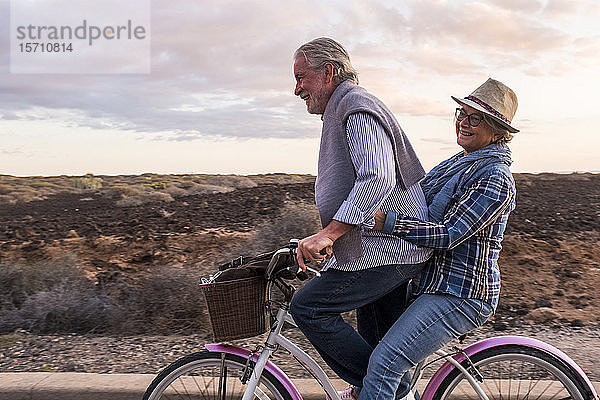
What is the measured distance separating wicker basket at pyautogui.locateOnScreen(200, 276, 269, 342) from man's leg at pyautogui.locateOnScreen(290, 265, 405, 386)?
15 cm

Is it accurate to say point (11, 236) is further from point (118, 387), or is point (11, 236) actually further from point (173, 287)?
point (118, 387)

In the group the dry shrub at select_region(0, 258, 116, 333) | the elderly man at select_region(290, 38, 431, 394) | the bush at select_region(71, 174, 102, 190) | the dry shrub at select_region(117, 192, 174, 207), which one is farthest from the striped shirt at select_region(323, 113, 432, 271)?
the bush at select_region(71, 174, 102, 190)

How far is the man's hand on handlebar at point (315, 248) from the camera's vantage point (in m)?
2.54

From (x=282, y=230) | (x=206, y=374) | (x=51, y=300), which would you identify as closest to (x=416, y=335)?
(x=206, y=374)

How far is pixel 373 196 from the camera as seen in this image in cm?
254

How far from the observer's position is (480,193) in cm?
268

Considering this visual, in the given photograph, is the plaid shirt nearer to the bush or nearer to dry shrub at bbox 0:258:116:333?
dry shrub at bbox 0:258:116:333

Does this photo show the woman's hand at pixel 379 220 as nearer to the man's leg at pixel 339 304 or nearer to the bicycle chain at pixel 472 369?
the man's leg at pixel 339 304

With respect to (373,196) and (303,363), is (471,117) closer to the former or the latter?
(373,196)

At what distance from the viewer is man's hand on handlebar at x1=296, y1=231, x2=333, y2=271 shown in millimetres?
2539

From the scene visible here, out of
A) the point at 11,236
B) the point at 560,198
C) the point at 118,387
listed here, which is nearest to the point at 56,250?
the point at 11,236

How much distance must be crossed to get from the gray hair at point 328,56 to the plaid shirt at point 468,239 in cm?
60

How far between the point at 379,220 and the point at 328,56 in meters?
0.65

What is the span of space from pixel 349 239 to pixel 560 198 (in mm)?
7587
